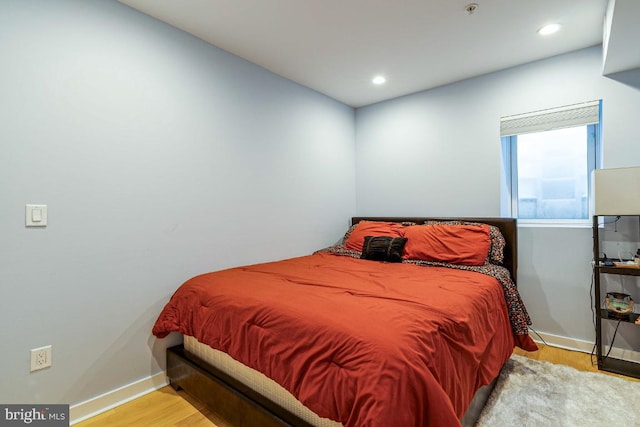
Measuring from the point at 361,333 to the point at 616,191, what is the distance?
2058mm

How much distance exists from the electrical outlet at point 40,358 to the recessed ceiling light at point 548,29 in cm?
369

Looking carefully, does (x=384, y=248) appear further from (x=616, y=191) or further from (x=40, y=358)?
(x=40, y=358)

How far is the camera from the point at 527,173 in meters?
2.93

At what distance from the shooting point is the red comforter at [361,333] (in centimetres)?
104

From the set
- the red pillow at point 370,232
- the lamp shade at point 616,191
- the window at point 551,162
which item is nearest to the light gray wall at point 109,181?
the red pillow at point 370,232

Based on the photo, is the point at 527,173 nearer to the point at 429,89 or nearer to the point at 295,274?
the point at 429,89

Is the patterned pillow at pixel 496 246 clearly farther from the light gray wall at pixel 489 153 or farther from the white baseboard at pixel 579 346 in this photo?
the white baseboard at pixel 579 346

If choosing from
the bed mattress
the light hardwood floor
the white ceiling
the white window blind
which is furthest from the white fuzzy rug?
the white ceiling

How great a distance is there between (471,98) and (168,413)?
11.4ft

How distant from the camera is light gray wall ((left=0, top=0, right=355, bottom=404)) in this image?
63.4 inches

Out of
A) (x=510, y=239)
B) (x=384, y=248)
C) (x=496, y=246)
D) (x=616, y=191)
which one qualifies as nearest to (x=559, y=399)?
(x=496, y=246)

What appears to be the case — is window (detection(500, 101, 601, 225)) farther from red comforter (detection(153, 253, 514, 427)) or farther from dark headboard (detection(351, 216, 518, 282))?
red comforter (detection(153, 253, 514, 427))

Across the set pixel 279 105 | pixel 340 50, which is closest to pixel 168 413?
pixel 279 105

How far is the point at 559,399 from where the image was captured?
6.07 ft
